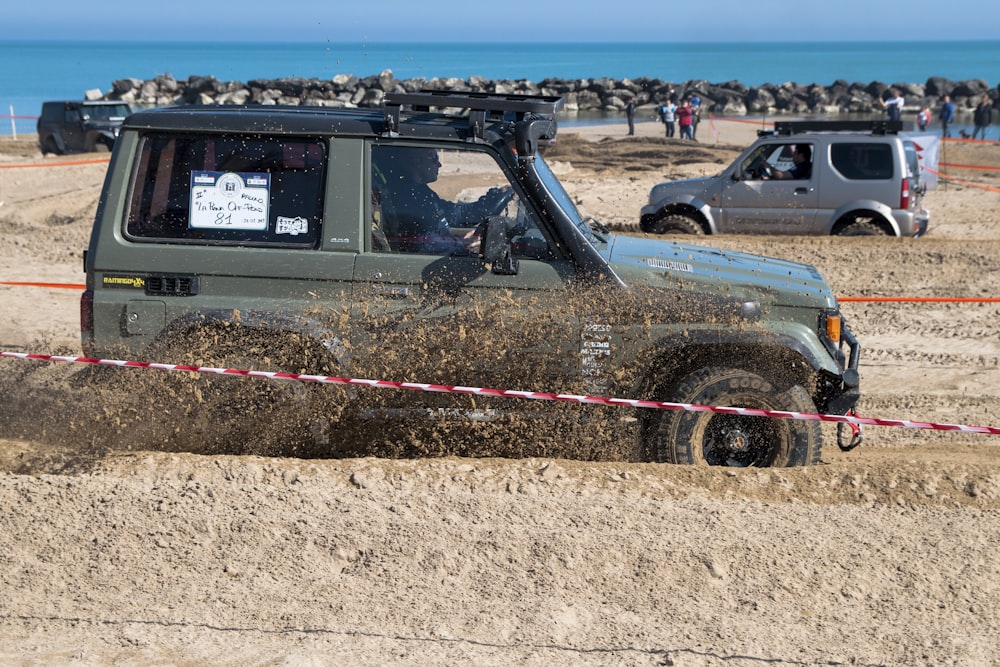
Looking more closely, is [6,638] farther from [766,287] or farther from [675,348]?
[766,287]

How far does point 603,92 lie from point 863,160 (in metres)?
46.1

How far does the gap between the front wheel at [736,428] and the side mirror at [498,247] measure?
4.11 feet

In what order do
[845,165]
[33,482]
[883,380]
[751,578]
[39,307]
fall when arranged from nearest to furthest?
[751,578], [33,482], [883,380], [39,307], [845,165]

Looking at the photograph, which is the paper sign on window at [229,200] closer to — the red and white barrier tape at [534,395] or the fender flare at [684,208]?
the red and white barrier tape at [534,395]

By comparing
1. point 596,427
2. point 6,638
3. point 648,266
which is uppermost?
point 648,266

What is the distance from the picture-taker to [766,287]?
6.19 metres

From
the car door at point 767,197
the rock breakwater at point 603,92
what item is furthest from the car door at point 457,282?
the rock breakwater at point 603,92

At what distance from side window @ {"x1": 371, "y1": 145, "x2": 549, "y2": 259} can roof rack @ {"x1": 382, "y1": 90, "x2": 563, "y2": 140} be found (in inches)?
6.1

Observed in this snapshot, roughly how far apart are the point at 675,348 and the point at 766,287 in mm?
677

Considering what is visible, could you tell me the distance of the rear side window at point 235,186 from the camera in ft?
19.8

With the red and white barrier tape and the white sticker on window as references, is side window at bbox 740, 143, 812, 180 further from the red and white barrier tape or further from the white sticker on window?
the white sticker on window

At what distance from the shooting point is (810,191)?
585 inches

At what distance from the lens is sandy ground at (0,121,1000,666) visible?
456 cm

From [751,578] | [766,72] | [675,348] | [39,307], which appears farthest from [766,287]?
[766,72]
